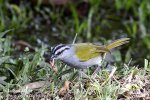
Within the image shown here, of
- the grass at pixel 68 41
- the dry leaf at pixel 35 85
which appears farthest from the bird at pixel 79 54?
the dry leaf at pixel 35 85

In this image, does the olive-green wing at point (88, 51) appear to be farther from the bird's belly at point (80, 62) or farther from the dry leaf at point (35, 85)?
the dry leaf at point (35, 85)

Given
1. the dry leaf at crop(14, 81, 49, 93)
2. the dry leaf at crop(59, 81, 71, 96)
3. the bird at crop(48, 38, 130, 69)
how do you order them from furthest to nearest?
the dry leaf at crop(14, 81, 49, 93) < the bird at crop(48, 38, 130, 69) < the dry leaf at crop(59, 81, 71, 96)

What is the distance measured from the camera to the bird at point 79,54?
6.73m

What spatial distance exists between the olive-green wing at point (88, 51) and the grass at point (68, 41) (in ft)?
0.67

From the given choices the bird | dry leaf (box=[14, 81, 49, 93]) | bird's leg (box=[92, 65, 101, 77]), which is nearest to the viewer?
the bird

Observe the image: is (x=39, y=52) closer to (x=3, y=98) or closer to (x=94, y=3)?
(x=3, y=98)

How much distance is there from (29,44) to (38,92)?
3.53 metres

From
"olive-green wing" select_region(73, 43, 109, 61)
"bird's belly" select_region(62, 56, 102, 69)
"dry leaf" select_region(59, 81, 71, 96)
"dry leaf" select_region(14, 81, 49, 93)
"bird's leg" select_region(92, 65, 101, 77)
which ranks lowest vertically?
"dry leaf" select_region(59, 81, 71, 96)

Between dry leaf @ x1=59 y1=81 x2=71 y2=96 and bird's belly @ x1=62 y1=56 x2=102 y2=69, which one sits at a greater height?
bird's belly @ x1=62 y1=56 x2=102 y2=69

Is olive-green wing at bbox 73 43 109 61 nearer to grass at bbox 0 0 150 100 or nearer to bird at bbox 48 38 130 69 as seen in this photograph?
bird at bbox 48 38 130 69


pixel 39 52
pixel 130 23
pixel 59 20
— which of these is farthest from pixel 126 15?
pixel 39 52

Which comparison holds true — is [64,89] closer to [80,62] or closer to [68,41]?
[80,62]

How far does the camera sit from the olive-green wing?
702cm

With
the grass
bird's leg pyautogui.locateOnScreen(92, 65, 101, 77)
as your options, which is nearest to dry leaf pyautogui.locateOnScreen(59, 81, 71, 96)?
the grass
